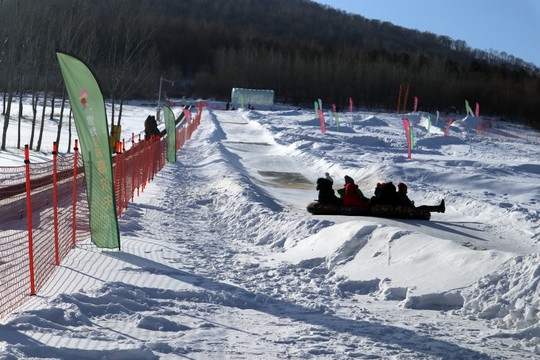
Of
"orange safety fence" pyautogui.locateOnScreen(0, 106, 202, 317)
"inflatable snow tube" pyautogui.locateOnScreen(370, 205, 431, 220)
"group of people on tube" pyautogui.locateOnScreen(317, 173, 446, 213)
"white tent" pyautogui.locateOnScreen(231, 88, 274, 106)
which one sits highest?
"white tent" pyautogui.locateOnScreen(231, 88, 274, 106)

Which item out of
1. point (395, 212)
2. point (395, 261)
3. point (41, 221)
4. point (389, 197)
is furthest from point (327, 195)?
point (41, 221)

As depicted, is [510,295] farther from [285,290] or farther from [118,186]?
[118,186]

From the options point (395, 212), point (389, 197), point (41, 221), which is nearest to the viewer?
point (41, 221)

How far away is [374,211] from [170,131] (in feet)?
41.4

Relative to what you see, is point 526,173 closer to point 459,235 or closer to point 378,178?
→ point 378,178

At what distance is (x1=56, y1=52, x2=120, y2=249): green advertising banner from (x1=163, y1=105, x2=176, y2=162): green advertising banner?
1529cm

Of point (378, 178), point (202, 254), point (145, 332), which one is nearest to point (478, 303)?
point (145, 332)

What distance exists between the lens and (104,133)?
27.7 ft

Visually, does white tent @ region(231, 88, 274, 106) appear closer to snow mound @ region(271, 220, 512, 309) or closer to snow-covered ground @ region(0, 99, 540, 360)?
snow-covered ground @ region(0, 99, 540, 360)

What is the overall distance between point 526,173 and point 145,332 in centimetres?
2349

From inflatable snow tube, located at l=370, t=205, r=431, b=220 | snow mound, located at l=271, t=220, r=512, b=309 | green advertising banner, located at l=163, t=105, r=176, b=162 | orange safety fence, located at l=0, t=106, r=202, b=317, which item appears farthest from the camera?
green advertising banner, located at l=163, t=105, r=176, b=162

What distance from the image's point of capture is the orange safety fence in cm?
683

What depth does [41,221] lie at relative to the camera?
1094 cm

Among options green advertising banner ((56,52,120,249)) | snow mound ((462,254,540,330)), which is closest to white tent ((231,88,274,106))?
green advertising banner ((56,52,120,249))
